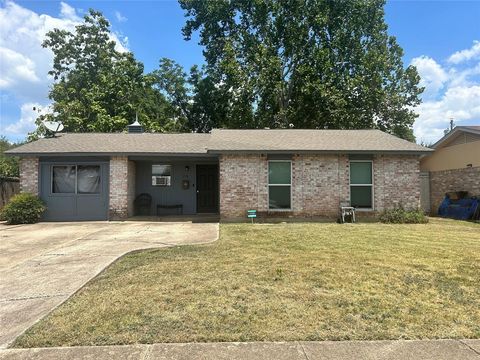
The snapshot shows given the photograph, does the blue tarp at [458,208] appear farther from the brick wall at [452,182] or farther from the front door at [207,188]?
the front door at [207,188]

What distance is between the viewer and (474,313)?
13.3ft

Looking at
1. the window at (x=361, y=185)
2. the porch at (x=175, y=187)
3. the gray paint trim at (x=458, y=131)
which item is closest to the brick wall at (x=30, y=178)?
the porch at (x=175, y=187)

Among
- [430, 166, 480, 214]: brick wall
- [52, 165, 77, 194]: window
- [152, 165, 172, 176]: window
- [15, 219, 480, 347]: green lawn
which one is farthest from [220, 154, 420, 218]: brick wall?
[52, 165, 77, 194]: window

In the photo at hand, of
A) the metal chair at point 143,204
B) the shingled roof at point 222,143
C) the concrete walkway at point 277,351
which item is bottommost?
the concrete walkway at point 277,351

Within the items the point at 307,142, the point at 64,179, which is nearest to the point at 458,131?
the point at 307,142

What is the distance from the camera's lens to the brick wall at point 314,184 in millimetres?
12922

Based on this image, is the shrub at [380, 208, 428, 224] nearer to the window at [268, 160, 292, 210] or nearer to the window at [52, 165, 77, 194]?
the window at [268, 160, 292, 210]

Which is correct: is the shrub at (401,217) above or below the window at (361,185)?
below

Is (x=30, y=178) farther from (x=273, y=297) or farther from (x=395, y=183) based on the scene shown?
(x=395, y=183)

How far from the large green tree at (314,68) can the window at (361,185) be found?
11.6 m

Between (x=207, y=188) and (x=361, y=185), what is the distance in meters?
6.27

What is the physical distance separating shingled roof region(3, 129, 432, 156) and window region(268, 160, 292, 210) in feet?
2.66

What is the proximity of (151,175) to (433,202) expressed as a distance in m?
13.1

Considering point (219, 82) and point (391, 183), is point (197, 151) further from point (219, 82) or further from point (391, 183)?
point (219, 82)
